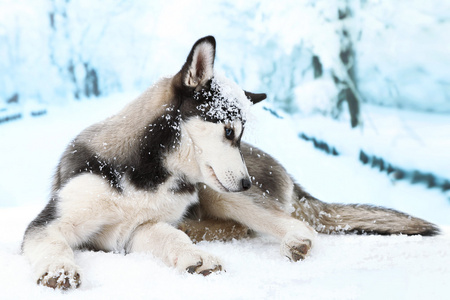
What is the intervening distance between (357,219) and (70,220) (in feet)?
4.57

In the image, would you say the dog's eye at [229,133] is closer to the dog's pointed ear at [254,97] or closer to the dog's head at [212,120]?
the dog's head at [212,120]

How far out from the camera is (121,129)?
2324 millimetres

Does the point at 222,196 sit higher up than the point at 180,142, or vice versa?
the point at 180,142

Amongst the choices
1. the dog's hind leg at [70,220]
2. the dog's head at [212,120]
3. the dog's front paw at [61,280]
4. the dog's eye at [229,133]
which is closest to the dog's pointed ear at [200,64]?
the dog's head at [212,120]

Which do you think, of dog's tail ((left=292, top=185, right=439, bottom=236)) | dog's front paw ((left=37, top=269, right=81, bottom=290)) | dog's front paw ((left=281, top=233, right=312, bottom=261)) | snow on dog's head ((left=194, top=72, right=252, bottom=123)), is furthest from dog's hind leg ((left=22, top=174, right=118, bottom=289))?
dog's tail ((left=292, top=185, right=439, bottom=236))

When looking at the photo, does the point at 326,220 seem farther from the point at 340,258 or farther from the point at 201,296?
the point at 201,296

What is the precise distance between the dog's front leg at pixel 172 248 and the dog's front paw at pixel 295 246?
365 mm

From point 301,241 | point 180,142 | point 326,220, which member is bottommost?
point 326,220

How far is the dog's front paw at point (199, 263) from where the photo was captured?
185 cm

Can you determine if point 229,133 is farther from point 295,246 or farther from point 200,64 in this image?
point 295,246

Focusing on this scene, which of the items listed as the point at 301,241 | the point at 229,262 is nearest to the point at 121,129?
the point at 229,262

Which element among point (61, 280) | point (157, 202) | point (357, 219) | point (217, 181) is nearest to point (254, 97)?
point (217, 181)

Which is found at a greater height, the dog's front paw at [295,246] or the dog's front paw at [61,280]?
the dog's front paw at [61,280]

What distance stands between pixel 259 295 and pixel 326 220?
1128 millimetres
